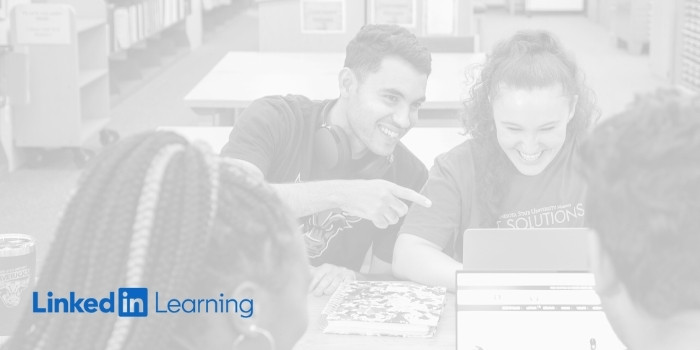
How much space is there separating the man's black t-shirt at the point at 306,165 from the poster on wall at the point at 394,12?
265cm

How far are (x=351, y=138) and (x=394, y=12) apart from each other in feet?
9.09

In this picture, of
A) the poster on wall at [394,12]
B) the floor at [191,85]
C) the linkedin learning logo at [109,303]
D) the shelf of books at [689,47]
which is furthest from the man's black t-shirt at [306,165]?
the shelf of books at [689,47]

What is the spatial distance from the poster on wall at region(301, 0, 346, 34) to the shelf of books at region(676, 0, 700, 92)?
2717 millimetres

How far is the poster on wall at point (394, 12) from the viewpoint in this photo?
15.8ft

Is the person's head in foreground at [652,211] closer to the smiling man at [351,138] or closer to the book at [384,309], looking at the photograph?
the book at [384,309]

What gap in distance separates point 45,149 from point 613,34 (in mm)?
5733

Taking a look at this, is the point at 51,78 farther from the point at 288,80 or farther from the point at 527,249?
the point at 527,249

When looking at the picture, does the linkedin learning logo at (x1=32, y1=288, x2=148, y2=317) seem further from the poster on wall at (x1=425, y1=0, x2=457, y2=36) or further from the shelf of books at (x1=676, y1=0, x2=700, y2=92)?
the shelf of books at (x1=676, y1=0, x2=700, y2=92)

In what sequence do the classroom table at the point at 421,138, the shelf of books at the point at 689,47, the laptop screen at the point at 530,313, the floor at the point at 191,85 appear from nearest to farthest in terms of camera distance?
1. the laptop screen at the point at 530,313
2. the classroom table at the point at 421,138
3. the floor at the point at 191,85
4. the shelf of books at the point at 689,47

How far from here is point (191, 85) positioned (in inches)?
285

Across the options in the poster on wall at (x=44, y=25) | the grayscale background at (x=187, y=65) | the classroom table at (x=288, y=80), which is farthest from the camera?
the poster on wall at (x=44, y=25)

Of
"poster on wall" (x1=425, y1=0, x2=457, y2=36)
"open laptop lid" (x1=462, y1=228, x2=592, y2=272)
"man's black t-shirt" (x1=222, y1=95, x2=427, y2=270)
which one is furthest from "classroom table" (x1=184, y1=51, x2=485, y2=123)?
"open laptop lid" (x1=462, y1=228, x2=592, y2=272)

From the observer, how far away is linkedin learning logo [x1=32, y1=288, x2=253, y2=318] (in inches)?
33.9

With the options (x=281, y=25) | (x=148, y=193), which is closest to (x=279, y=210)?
(x=148, y=193)
